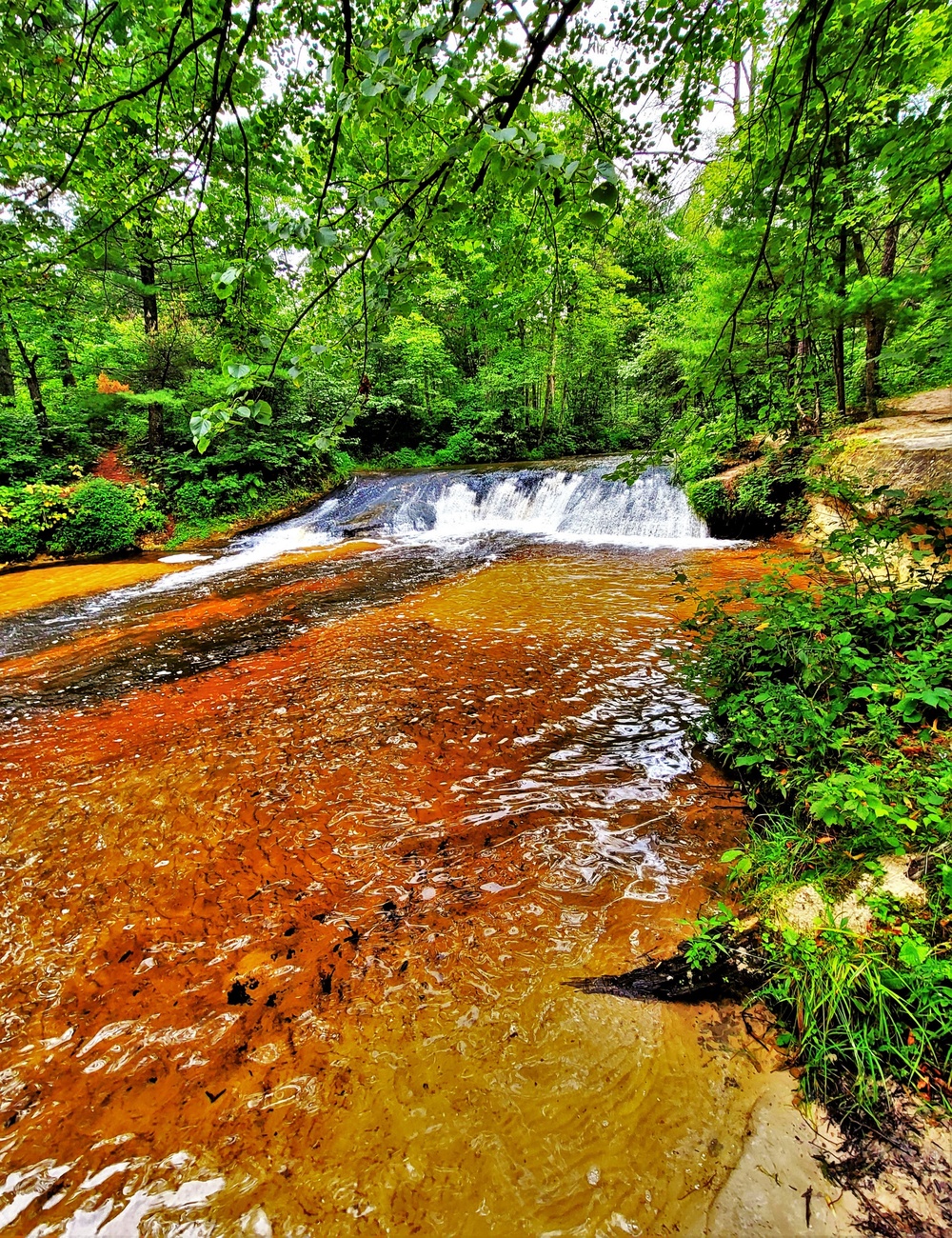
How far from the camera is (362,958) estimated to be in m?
1.97

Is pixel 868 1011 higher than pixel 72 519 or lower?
lower

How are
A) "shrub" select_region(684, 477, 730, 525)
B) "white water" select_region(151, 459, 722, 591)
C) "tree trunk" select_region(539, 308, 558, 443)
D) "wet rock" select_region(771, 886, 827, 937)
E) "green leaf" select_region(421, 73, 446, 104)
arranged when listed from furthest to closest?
"tree trunk" select_region(539, 308, 558, 443) < "white water" select_region(151, 459, 722, 591) < "shrub" select_region(684, 477, 730, 525) < "wet rock" select_region(771, 886, 827, 937) < "green leaf" select_region(421, 73, 446, 104)

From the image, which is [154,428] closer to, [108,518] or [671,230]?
[108,518]

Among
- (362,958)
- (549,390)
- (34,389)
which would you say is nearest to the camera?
(362,958)

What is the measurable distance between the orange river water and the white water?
680cm

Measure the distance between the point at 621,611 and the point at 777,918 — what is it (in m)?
4.16

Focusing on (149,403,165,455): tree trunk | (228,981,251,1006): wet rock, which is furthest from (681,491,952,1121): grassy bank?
(149,403,165,455): tree trunk

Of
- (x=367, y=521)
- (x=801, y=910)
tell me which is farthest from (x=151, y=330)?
(x=801, y=910)

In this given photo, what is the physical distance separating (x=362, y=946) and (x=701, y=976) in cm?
135

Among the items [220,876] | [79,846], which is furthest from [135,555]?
[220,876]

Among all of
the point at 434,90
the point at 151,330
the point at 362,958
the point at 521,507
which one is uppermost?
the point at 151,330

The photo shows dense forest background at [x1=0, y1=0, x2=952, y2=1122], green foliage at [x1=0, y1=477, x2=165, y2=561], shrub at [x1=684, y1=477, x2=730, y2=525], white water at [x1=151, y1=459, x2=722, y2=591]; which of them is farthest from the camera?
white water at [x1=151, y1=459, x2=722, y2=591]

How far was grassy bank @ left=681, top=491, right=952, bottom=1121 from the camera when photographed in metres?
1.37

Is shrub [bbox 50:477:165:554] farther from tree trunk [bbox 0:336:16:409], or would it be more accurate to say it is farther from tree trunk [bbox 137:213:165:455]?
tree trunk [bbox 0:336:16:409]
